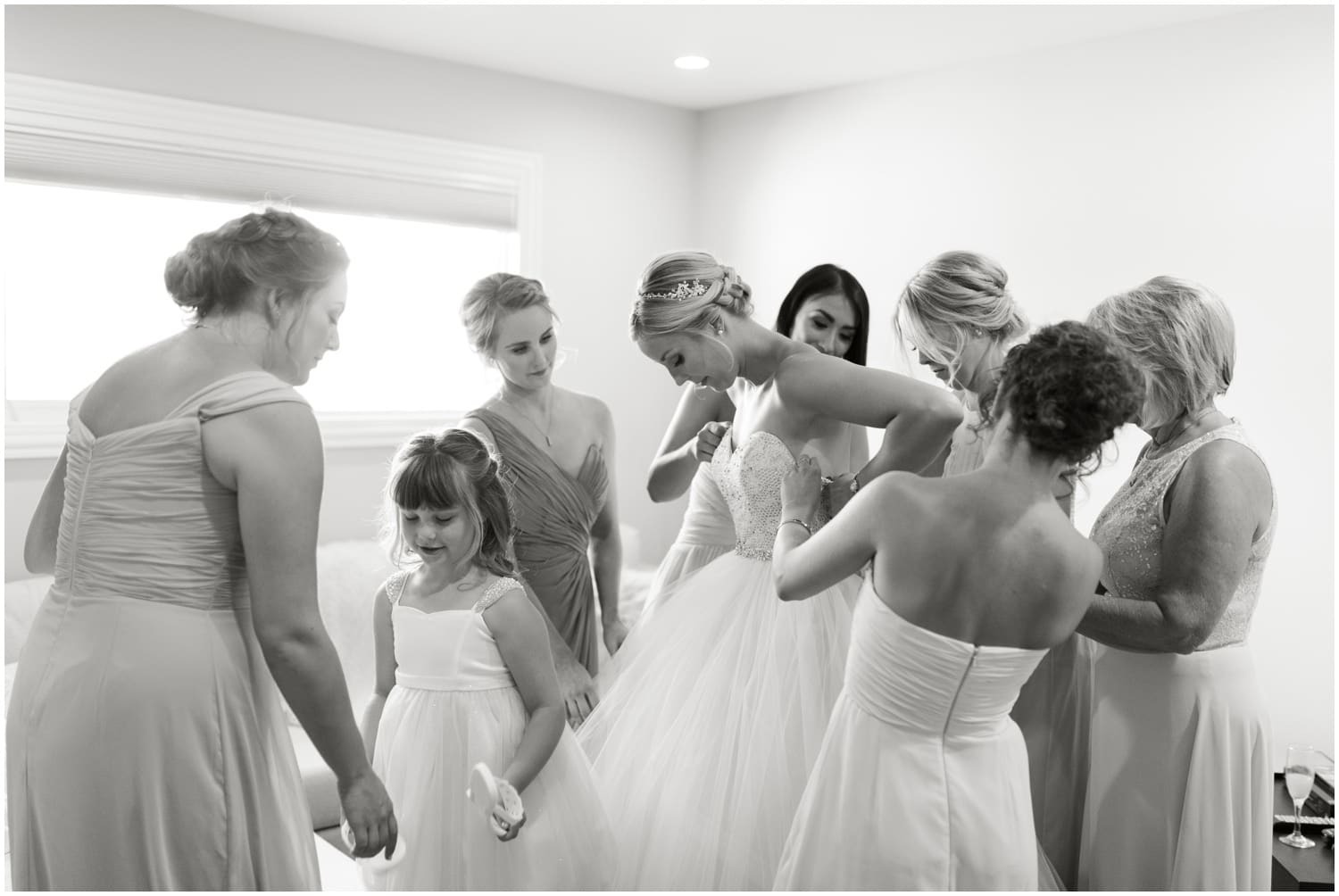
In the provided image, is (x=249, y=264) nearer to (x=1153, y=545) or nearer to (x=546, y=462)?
(x=546, y=462)

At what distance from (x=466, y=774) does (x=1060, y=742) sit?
3.81 feet

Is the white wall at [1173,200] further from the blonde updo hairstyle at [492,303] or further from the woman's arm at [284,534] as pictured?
the woman's arm at [284,534]

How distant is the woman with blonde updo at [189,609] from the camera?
1.43m

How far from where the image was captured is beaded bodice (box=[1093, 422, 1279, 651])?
1793 millimetres

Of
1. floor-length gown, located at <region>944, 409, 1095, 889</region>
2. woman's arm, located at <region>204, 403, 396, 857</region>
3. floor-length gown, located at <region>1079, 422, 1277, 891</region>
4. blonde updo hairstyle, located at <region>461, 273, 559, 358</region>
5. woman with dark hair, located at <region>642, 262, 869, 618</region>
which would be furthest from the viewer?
blonde updo hairstyle, located at <region>461, 273, 559, 358</region>

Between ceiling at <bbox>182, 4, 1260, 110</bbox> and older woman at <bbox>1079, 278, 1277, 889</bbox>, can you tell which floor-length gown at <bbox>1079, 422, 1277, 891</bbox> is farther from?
ceiling at <bbox>182, 4, 1260, 110</bbox>

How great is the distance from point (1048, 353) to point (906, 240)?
3544 millimetres

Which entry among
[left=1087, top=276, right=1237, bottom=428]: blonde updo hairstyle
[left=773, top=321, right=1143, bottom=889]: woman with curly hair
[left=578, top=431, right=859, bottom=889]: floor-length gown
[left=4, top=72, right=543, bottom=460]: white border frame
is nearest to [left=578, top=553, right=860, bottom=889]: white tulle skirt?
[left=578, top=431, right=859, bottom=889]: floor-length gown

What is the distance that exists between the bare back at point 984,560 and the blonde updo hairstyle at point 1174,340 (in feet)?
1.49

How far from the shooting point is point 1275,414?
12.5 ft

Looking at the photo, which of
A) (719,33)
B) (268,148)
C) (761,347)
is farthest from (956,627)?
(268,148)

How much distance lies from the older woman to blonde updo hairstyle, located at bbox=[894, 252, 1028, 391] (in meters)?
0.31

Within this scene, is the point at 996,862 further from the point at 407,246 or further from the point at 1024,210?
the point at 407,246

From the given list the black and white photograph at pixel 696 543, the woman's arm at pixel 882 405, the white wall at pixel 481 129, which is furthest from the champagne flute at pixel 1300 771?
the white wall at pixel 481 129
